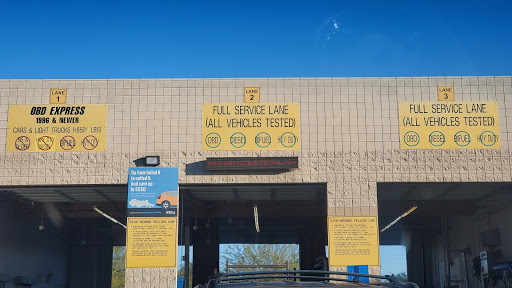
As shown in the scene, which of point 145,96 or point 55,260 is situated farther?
point 55,260

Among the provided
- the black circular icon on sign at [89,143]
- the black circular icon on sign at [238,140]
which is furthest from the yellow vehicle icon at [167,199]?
the black circular icon on sign at [89,143]

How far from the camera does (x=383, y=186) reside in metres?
19.4

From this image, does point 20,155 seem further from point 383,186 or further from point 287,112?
point 383,186

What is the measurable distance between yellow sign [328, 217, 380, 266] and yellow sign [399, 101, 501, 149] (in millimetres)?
2585

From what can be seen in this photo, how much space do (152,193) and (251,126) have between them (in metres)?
3.42

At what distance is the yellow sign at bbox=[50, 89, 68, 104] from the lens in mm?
18906

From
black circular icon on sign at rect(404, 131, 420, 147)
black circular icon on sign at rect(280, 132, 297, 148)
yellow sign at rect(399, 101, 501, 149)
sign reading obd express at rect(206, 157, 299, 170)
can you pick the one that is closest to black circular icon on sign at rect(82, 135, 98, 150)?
sign reading obd express at rect(206, 157, 299, 170)

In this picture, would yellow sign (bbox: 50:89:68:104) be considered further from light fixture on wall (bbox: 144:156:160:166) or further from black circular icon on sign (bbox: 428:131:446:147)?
black circular icon on sign (bbox: 428:131:446:147)

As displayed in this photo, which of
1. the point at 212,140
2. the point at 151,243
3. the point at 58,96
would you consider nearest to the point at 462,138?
the point at 212,140

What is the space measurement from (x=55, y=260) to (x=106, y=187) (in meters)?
14.5

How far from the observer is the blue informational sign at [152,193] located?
18.3 metres

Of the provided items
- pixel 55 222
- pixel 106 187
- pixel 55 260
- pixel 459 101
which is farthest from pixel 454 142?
pixel 55 260

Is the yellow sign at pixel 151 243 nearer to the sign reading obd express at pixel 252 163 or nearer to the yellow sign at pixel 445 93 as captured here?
the sign reading obd express at pixel 252 163

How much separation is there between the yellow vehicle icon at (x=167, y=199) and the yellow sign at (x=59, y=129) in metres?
2.24
